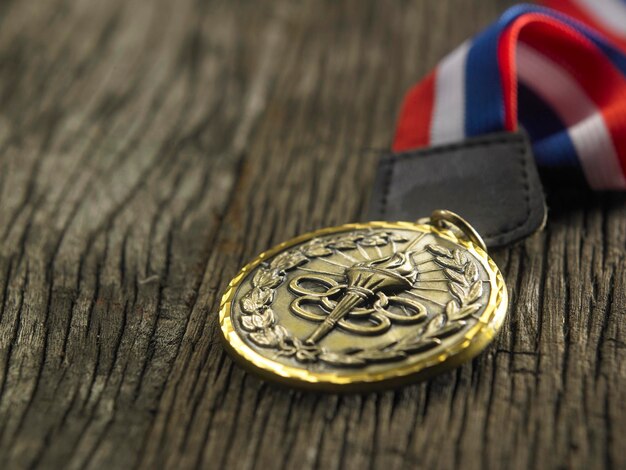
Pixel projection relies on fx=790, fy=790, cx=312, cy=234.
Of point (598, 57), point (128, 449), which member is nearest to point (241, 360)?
point (128, 449)

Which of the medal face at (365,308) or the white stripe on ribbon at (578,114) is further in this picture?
the white stripe on ribbon at (578,114)

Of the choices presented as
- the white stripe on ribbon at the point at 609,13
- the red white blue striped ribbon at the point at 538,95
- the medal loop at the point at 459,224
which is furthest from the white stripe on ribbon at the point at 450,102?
the white stripe on ribbon at the point at 609,13

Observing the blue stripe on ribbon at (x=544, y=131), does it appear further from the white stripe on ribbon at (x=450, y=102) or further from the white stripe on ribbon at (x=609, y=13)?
the white stripe on ribbon at (x=609, y=13)

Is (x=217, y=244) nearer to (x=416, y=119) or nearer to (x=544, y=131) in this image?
(x=416, y=119)

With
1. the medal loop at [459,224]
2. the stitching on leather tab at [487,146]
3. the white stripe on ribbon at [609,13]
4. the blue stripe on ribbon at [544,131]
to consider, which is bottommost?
the white stripe on ribbon at [609,13]

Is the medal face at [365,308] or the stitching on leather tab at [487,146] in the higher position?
the medal face at [365,308]

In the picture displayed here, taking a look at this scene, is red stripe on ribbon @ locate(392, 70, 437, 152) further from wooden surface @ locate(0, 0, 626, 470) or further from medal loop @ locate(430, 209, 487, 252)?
medal loop @ locate(430, 209, 487, 252)

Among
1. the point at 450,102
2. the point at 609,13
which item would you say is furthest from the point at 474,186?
the point at 609,13
